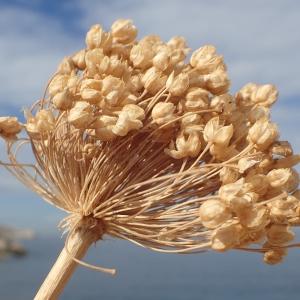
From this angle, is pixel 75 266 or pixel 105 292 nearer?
pixel 75 266

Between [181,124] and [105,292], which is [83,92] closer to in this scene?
[181,124]

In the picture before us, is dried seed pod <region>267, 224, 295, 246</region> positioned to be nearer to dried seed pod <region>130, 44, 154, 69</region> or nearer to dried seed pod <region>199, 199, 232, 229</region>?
dried seed pod <region>199, 199, 232, 229</region>

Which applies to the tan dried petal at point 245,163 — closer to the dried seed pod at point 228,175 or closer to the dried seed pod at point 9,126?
the dried seed pod at point 228,175

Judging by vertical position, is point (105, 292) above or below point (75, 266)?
below

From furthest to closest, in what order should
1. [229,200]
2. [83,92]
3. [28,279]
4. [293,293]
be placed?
1. [28,279]
2. [293,293]
3. [83,92]
4. [229,200]

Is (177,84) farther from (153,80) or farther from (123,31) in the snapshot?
(123,31)

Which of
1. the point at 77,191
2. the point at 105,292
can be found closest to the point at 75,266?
the point at 77,191

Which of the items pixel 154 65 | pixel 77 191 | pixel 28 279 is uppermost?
pixel 154 65

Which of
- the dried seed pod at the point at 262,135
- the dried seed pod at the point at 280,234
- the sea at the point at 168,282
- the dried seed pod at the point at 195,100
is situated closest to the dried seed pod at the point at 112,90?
the dried seed pod at the point at 195,100

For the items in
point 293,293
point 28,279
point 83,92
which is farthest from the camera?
point 28,279
